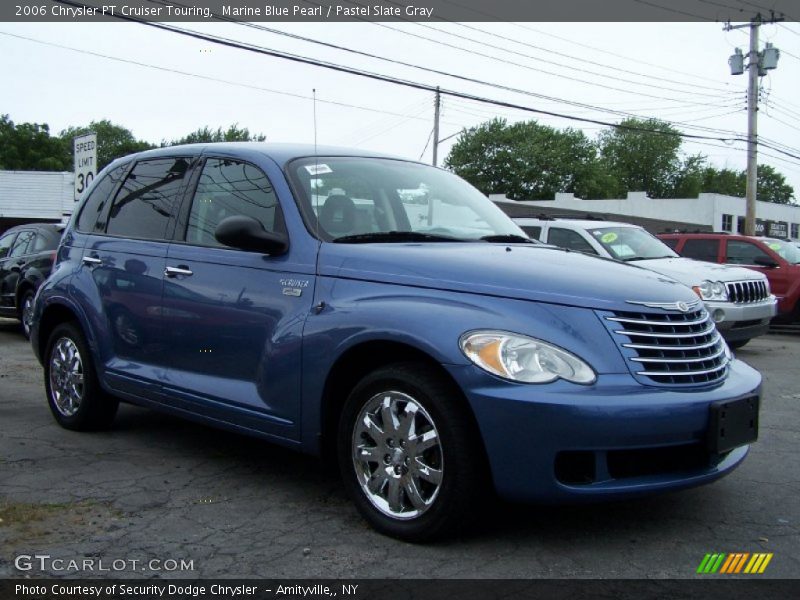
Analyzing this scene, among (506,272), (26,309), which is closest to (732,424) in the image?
(506,272)

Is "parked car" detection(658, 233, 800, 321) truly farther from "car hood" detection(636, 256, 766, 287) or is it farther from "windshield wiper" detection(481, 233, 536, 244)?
"windshield wiper" detection(481, 233, 536, 244)

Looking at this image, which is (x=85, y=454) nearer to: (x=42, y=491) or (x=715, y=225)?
(x=42, y=491)

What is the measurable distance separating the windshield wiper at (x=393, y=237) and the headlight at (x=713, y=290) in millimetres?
6230

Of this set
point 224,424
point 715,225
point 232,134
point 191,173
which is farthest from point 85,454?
point 232,134

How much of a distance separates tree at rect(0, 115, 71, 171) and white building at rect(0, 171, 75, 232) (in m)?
38.6

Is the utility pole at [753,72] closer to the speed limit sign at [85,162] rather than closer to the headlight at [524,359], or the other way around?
the speed limit sign at [85,162]

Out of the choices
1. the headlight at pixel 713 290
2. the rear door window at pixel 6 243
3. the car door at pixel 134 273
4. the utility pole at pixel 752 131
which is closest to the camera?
the car door at pixel 134 273

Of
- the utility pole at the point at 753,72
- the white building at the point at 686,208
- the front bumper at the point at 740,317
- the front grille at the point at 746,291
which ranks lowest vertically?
the front bumper at the point at 740,317

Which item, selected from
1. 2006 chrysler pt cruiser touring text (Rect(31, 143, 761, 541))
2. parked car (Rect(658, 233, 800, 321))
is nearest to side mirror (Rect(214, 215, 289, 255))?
2006 chrysler pt cruiser touring text (Rect(31, 143, 761, 541))

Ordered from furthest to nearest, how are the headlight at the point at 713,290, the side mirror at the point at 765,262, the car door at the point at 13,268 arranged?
the side mirror at the point at 765,262, the car door at the point at 13,268, the headlight at the point at 713,290

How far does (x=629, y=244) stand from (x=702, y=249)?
3649mm

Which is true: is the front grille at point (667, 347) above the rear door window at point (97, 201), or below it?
below

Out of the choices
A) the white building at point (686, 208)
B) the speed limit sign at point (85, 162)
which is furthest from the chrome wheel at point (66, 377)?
the white building at point (686, 208)

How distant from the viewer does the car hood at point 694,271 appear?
33.4 feet
